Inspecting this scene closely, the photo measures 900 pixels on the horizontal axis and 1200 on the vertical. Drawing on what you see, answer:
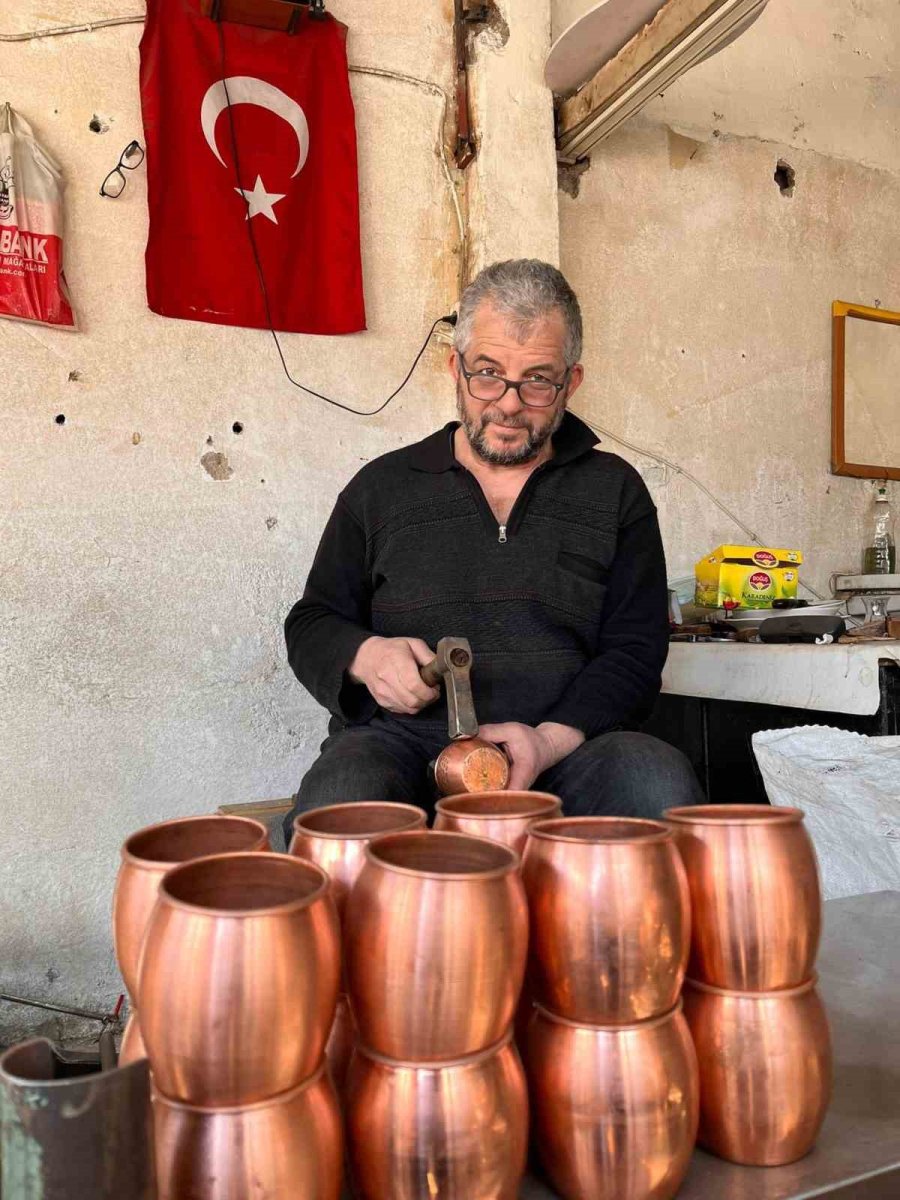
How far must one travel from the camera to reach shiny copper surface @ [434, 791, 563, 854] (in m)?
0.76

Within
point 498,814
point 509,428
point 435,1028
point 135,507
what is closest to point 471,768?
point 498,814

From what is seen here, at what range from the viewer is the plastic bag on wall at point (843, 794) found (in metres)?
1.72

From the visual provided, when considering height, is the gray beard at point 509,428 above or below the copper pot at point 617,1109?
above

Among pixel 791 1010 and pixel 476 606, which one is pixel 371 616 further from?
pixel 791 1010

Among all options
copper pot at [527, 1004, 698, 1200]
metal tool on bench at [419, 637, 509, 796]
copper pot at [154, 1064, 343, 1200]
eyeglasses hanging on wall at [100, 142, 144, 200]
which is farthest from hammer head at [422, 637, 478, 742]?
eyeglasses hanging on wall at [100, 142, 144, 200]

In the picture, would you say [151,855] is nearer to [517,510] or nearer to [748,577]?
[517,510]

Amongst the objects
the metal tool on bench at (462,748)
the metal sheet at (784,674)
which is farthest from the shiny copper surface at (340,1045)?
the metal sheet at (784,674)

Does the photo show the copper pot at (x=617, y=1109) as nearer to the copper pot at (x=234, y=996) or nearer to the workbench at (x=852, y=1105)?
the workbench at (x=852, y=1105)

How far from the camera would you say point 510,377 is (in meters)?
1.73

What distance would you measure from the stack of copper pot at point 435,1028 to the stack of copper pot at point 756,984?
Answer: 175mm

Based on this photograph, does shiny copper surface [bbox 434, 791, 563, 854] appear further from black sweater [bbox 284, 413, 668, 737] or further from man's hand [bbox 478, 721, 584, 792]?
black sweater [bbox 284, 413, 668, 737]

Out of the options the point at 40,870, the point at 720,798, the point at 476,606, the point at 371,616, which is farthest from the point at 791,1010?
the point at 40,870

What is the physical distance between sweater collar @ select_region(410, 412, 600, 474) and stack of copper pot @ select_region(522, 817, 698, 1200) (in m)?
1.29

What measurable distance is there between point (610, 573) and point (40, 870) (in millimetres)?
1650
